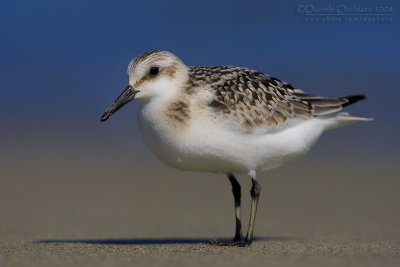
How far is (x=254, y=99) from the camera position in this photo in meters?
6.70

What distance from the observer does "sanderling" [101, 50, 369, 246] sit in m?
6.19

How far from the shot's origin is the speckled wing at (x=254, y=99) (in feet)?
21.1

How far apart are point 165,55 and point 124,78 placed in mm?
14357

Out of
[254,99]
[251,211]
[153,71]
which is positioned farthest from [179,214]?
[153,71]

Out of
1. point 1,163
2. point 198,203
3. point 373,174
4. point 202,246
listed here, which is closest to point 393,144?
point 373,174

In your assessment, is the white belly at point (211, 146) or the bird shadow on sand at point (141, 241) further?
the bird shadow on sand at point (141, 241)

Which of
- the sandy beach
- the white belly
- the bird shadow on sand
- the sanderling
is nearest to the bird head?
the sanderling

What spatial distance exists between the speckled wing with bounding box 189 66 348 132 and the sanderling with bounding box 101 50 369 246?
0.4 inches

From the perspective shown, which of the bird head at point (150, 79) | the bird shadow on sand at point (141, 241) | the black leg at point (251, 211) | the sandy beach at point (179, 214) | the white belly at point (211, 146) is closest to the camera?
the sandy beach at point (179, 214)

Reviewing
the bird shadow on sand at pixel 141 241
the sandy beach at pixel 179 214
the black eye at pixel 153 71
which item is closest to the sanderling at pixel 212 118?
the black eye at pixel 153 71

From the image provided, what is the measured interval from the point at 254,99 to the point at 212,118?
68 cm

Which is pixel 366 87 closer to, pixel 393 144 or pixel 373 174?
pixel 393 144

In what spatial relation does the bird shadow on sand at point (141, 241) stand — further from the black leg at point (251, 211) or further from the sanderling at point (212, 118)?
the sanderling at point (212, 118)

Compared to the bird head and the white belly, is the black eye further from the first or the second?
the white belly
